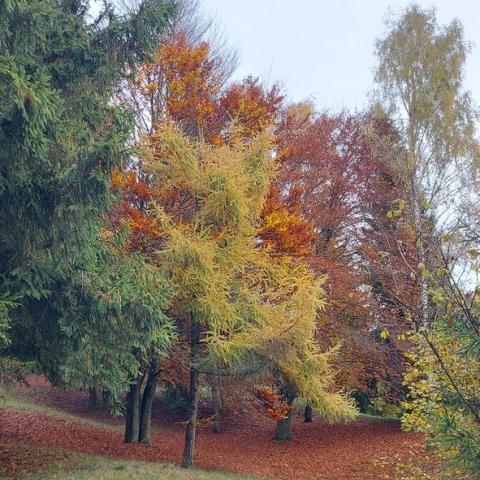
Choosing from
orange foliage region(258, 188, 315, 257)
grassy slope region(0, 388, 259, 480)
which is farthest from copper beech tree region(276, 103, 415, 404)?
grassy slope region(0, 388, 259, 480)

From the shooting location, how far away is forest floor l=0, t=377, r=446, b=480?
9219 mm

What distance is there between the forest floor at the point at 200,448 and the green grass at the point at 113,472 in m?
0.02

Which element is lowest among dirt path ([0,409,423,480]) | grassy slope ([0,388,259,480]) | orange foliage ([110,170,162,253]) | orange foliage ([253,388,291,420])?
dirt path ([0,409,423,480])

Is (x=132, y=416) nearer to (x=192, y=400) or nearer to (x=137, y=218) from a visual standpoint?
(x=192, y=400)

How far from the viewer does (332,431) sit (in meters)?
18.5

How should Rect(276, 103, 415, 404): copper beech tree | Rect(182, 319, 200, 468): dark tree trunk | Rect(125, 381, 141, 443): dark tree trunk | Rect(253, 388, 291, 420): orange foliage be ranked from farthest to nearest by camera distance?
Rect(276, 103, 415, 404): copper beech tree
Rect(253, 388, 291, 420): orange foliage
Rect(125, 381, 141, 443): dark tree trunk
Rect(182, 319, 200, 468): dark tree trunk

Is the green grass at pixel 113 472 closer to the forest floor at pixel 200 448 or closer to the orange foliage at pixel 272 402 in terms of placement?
the forest floor at pixel 200 448

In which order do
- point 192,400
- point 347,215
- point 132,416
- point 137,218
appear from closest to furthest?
point 192,400
point 137,218
point 132,416
point 347,215

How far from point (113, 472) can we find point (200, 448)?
6.72 m

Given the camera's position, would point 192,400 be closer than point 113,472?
No

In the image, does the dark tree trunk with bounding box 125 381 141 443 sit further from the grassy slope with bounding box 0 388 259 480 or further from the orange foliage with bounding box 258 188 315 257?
the orange foliage with bounding box 258 188 315 257

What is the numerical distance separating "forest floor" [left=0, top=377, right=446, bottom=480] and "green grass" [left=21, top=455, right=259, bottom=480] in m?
0.02

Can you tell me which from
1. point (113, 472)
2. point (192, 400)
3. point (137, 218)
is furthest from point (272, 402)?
point (113, 472)

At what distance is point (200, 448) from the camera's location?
1469 cm
